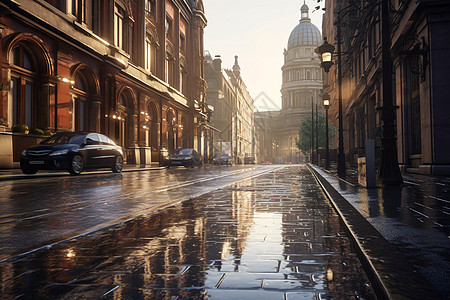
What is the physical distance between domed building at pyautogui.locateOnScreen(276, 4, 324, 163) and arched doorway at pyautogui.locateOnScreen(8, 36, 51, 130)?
395ft

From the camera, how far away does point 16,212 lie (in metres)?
6.64

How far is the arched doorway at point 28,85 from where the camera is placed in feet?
64.4

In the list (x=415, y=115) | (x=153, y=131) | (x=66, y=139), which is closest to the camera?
(x=66, y=139)

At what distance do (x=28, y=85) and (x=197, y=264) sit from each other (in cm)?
1971

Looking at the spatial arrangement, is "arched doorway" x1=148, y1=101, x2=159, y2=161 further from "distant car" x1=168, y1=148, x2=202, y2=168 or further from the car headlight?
the car headlight

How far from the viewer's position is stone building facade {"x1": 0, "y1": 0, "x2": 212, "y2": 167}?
64.8 ft

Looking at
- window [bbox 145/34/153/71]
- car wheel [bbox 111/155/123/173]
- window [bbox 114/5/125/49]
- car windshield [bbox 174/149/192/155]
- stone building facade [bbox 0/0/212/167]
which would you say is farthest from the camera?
window [bbox 145/34/153/71]

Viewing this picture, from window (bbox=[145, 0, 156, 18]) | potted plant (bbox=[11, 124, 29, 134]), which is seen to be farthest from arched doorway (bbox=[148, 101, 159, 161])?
potted plant (bbox=[11, 124, 29, 134])

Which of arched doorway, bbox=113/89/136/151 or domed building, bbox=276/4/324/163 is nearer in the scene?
arched doorway, bbox=113/89/136/151

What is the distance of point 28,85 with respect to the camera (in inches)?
814

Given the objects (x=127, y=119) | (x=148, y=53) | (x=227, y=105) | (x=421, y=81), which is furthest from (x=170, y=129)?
(x=227, y=105)

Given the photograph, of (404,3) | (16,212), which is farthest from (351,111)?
(16,212)

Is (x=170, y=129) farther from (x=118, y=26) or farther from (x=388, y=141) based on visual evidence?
(x=388, y=141)

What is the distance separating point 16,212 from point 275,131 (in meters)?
148
